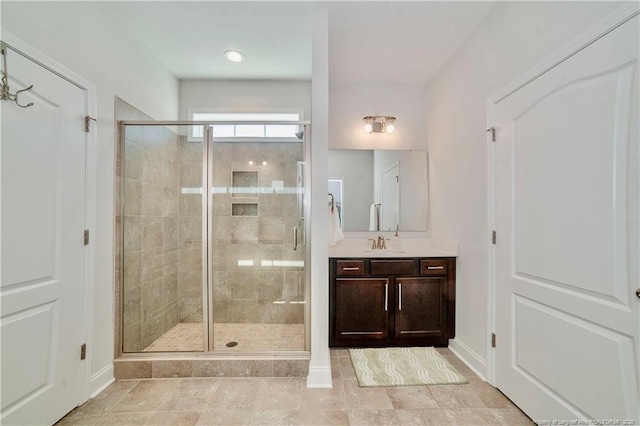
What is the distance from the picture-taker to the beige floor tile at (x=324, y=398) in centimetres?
172

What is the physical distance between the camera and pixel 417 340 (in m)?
2.50

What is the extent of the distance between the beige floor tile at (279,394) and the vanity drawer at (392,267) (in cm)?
109

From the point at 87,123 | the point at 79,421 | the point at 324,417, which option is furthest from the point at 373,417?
the point at 87,123

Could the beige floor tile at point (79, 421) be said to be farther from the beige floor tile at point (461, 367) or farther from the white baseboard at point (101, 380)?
the beige floor tile at point (461, 367)

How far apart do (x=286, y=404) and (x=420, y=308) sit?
1412 mm

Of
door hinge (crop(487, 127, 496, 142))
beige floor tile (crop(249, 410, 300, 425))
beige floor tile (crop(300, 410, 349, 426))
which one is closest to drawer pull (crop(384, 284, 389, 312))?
beige floor tile (crop(300, 410, 349, 426))

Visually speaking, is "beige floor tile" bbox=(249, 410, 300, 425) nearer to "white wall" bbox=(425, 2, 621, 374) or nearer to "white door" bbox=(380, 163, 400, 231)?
"white wall" bbox=(425, 2, 621, 374)

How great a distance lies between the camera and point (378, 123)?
3.12 meters

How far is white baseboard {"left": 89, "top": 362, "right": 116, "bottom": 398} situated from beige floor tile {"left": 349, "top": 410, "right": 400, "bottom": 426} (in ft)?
5.66

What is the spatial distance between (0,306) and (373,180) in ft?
9.55

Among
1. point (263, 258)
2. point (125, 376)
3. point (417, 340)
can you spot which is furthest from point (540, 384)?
point (125, 376)

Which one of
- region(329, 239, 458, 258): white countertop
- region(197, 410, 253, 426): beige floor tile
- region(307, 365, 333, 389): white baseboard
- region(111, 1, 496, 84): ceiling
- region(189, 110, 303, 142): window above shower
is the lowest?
region(197, 410, 253, 426): beige floor tile

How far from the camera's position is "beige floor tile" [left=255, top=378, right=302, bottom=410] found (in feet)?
5.66

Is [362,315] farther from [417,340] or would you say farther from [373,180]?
[373,180]
